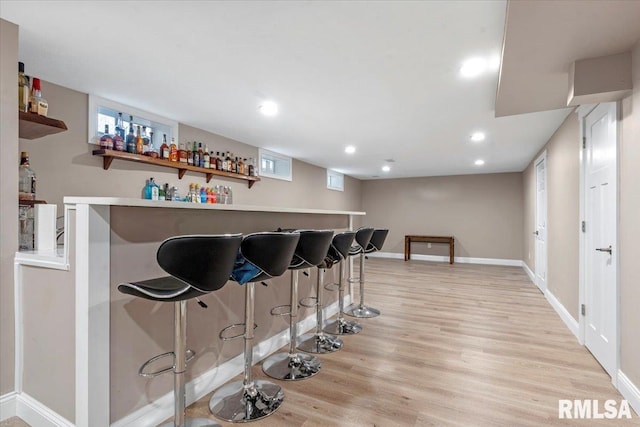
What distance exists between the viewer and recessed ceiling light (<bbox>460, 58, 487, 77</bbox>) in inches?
90.3

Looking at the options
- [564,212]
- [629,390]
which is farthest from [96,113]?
[564,212]

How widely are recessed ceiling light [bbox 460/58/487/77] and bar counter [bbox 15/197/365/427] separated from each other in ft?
6.53

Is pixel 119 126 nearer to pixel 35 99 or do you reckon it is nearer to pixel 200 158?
pixel 200 158

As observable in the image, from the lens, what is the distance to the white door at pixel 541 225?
455 centimetres

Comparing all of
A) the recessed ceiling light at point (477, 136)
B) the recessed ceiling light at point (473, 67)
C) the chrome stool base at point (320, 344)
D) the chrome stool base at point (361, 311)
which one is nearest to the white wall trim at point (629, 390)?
the chrome stool base at point (320, 344)

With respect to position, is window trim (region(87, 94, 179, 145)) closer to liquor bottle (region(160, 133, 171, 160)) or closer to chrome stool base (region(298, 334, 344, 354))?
liquor bottle (region(160, 133, 171, 160))

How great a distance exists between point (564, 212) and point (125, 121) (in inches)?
197

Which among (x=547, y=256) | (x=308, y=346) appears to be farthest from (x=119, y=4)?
(x=547, y=256)

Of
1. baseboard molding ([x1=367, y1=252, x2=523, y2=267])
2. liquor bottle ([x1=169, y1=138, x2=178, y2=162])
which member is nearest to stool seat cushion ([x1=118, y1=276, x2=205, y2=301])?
liquor bottle ([x1=169, y1=138, x2=178, y2=162])

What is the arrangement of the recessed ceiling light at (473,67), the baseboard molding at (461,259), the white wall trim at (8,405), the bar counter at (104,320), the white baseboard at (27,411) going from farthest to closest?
1. the baseboard molding at (461,259)
2. the recessed ceiling light at (473,67)
3. the white wall trim at (8,405)
4. the white baseboard at (27,411)
5. the bar counter at (104,320)

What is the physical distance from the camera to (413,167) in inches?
275

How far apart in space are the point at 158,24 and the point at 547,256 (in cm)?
517

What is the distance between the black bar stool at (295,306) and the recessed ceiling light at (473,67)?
5.43ft

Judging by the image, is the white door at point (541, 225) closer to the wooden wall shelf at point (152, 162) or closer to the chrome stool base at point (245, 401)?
the chrome stool base at point (245, 401)
